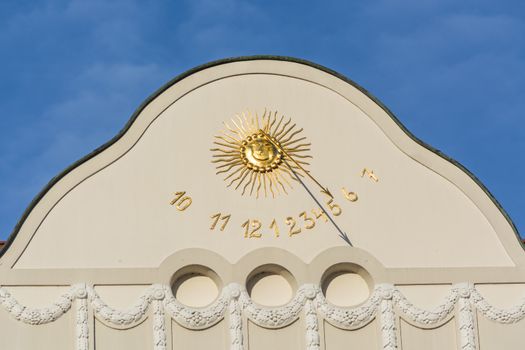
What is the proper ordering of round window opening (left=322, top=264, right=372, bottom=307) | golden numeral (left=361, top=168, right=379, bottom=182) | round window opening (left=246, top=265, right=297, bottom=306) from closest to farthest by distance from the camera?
round window opening (left=246, top=265, right=297, bottom=306), round window opening (left=322, top=264, right=372, bottom=307), golden numeral (left=361, top=168, right=379, bottom=182)

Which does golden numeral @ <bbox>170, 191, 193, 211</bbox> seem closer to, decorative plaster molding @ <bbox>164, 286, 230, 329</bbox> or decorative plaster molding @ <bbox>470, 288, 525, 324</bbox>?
decorative plaster molding @ <bbox>164, 286, 230, 329</bbox>

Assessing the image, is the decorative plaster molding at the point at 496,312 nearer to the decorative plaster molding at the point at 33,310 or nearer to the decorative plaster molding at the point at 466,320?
the decorative plaster molding at the point at 466,320

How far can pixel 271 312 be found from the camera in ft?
88.9

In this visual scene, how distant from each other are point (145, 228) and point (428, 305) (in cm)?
354

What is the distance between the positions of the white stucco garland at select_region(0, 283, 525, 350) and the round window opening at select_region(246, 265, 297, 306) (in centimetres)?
20

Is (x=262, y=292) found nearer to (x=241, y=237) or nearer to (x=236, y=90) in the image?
(x=241, y=237)

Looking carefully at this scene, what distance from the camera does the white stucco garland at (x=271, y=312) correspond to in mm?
26875

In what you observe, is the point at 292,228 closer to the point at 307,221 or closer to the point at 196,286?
A: the point at 307,221

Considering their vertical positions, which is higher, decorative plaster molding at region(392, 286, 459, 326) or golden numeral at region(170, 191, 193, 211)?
golden numeral at region(170, 191, 193, 211)

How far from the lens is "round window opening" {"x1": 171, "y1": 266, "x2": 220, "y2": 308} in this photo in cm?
2727

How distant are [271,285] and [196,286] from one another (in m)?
0.91

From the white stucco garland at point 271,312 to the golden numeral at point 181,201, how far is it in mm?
1017

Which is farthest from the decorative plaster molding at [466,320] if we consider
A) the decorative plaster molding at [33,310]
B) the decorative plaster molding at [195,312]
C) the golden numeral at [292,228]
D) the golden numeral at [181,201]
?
the decorative plaster molding at [33,310]

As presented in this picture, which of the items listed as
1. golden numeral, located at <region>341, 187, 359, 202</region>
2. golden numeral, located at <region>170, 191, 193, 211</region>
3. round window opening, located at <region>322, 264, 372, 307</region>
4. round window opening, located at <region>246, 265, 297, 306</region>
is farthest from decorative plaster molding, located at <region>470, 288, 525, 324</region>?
golden numeral, located at <region>170, 191, 193, 211</region>
